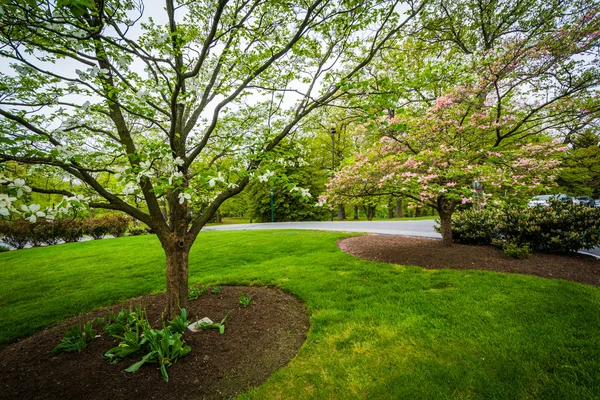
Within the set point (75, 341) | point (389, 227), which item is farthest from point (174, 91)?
point (389, 227)

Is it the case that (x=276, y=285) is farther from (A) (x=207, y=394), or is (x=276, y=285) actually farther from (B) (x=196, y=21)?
(B) (x=196, y=21)

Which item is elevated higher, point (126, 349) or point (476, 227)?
point (476, 227)

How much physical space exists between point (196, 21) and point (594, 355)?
22.9 feet

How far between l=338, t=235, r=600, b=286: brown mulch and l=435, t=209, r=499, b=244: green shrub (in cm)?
49

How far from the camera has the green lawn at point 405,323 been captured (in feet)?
7.64

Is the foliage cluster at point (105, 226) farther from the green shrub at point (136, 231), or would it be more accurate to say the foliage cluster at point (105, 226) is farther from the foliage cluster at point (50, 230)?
the green shrub at point (136, 231)

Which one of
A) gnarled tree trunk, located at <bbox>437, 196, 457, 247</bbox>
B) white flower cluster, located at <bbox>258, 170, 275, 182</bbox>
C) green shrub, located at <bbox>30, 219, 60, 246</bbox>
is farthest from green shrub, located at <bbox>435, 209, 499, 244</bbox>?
green shrub, located at <bbox>30, 219, 60, 246</bbox>

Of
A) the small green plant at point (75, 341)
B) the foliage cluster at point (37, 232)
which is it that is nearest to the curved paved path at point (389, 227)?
the small green plant at point (75, 341)

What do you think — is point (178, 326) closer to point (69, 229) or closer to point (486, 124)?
point (486, 124)

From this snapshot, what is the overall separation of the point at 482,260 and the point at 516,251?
816 millimetres

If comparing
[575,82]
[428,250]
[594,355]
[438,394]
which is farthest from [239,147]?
Answer: [575,82]

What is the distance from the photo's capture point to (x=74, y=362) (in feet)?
9.05

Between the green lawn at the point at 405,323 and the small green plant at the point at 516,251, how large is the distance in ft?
4.76

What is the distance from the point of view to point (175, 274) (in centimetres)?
350
